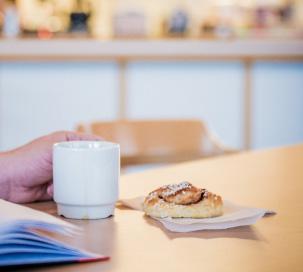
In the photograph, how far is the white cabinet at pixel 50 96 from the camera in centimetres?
380

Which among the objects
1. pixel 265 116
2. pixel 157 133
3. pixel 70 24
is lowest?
pixel 265 116

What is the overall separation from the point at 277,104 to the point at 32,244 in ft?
12.3

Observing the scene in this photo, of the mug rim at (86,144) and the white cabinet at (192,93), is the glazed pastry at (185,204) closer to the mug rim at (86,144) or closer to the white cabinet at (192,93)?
the mug rim at (86,144)

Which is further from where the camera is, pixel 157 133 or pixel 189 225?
pixel 157 133

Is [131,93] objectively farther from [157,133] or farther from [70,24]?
[157,133]

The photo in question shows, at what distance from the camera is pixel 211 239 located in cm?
78

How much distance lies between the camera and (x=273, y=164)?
4.74 ft

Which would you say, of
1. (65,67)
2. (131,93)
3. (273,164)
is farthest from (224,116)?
(273,164)

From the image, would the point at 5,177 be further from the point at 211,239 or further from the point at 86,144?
the point at 211,239

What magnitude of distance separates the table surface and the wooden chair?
631mm

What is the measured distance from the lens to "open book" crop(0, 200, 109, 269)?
65cm

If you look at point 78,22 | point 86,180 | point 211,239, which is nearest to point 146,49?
point 78,22

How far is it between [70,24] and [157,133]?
2.17m

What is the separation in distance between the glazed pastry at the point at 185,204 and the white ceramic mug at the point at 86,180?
0.06m
